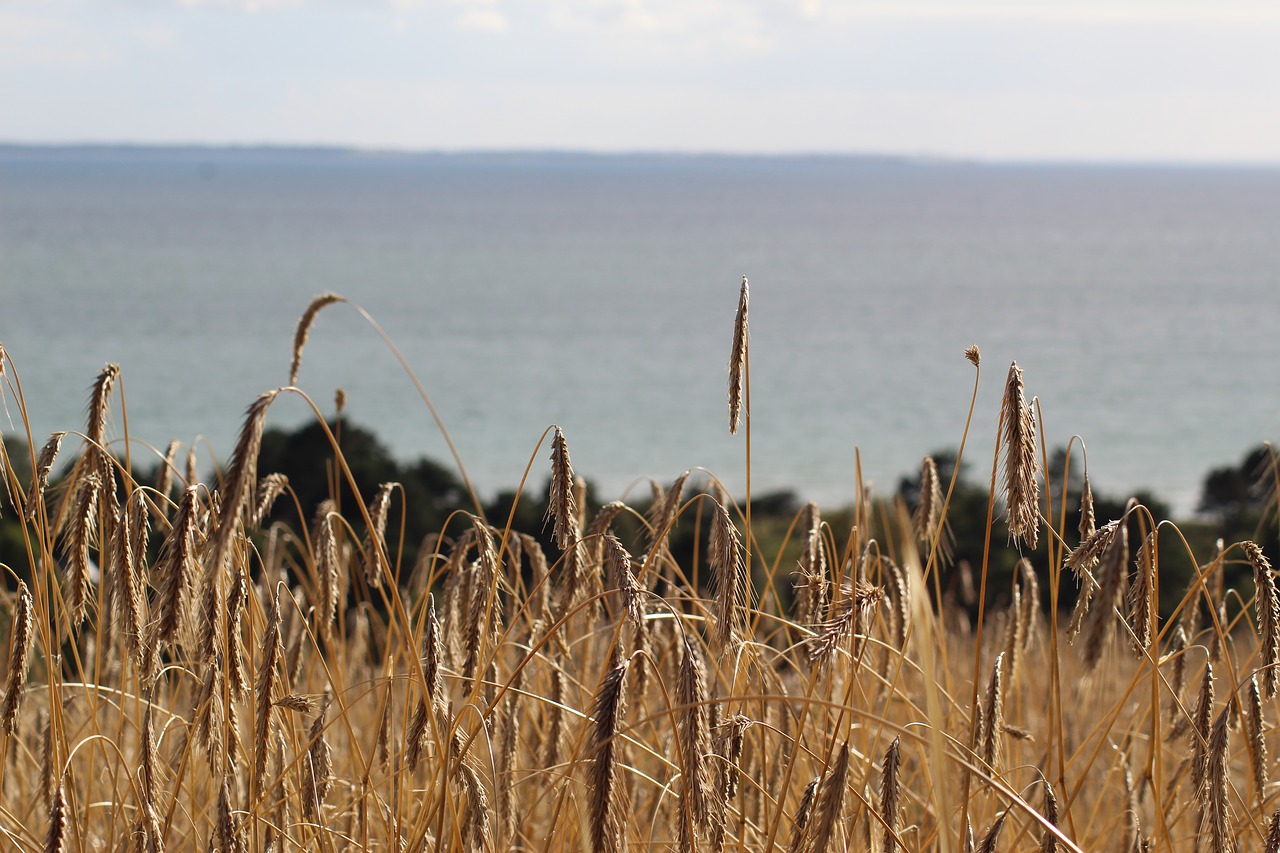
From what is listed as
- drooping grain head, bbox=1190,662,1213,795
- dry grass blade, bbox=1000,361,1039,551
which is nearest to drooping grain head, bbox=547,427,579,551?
dry grass blade, bbox=1000,361,1039,551

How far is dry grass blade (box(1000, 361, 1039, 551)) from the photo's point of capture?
4.80ft

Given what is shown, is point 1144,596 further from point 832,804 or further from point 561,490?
point 561,490

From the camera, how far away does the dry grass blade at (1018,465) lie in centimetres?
146

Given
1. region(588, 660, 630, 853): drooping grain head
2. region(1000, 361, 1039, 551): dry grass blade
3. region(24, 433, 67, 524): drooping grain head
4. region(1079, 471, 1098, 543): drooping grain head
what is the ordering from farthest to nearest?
region(24, 433, 67, 524): drooping grain head
region(1079, 471, 1098, 543): drooping grain head
region(1000, 361, 1039, 551): dry grass blade
region(588, 660, 630, 853): drooping grain head

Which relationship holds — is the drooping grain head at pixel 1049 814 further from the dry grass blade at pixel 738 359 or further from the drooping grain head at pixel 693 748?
the dry grass blade at pixel 738 359

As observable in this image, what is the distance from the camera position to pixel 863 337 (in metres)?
38.5

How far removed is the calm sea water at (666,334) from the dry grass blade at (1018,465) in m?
0.17

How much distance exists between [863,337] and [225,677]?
37946 mm

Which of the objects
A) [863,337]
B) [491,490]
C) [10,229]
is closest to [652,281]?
[863,337]

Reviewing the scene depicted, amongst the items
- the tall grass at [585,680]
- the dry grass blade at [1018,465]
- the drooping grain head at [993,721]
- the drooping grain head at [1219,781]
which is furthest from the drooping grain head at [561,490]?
the drooping grain head at [1219,781]

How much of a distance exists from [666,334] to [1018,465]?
37.6 meters

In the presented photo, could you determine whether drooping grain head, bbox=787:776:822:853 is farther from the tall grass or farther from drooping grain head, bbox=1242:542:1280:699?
drooping grain head, bbox=1242:542:1280:699

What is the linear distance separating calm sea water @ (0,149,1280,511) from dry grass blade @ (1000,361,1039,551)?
17cm

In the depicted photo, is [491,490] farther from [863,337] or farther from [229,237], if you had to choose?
[229,237]
